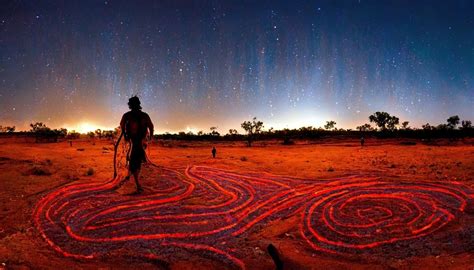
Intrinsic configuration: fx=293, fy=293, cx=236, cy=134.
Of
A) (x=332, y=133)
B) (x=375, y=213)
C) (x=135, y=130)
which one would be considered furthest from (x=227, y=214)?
(x=332, y=133)

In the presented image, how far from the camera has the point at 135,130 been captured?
10695mm

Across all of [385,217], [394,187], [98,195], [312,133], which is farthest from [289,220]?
[312,133]

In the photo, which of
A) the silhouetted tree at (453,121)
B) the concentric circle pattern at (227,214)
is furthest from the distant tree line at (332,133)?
the concentric circle pattern at (227,214)

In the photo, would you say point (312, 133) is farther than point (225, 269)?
Answer: Yes

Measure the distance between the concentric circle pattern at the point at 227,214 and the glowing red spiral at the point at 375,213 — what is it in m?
0.02

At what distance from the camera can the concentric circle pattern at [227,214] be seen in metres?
6.25

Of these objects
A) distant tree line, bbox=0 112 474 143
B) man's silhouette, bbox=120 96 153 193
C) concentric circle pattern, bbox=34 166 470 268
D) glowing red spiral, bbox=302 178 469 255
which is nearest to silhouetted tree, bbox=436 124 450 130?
distant tree line, bbox=0 112 474 143

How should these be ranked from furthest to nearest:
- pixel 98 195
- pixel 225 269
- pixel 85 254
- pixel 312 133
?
pixel 312 133
pixel 98 195
pixel 85 254
pixel 225 269

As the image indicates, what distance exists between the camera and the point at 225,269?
17.2 ft

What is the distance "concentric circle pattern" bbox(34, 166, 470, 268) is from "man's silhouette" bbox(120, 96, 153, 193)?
3.72 feet

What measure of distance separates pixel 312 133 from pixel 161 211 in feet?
197

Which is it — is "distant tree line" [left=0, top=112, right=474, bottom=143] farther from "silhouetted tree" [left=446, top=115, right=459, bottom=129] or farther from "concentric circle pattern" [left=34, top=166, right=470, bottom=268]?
"concentric circle pattern" [left=34, top=166, right=470, bottom=268]

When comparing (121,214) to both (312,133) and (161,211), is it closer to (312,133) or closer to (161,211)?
(161,211)

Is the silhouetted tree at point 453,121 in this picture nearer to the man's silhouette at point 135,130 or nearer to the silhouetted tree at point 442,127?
the silhouetted tree at point 442,127
